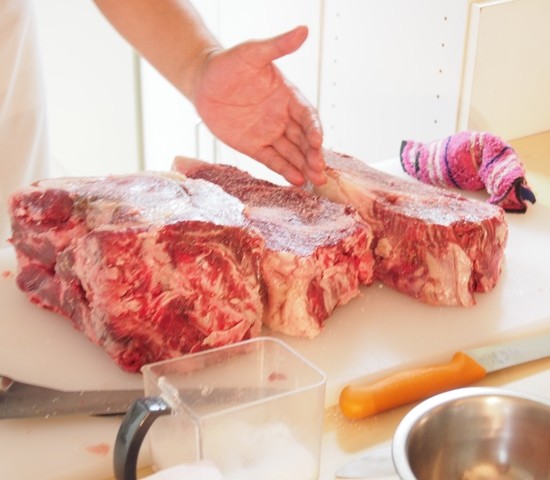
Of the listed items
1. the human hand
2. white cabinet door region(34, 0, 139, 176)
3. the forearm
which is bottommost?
white cabinet door region(34, 0, 139, 176)

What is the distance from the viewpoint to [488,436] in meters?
1.14

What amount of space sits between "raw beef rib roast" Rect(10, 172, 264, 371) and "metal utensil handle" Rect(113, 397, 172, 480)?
32cm

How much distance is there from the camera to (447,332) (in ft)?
4.93

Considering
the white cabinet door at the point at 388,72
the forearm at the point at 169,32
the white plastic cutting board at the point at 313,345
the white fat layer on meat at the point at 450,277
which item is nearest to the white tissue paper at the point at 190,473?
the white plastic cutting board at the point at 313,345

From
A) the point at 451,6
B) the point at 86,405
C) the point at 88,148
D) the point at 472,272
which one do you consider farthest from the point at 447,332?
the point at 88,148

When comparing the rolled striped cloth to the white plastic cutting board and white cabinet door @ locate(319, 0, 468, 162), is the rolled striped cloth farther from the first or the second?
white cabinet door @ locate(319, 0, 468, 162)

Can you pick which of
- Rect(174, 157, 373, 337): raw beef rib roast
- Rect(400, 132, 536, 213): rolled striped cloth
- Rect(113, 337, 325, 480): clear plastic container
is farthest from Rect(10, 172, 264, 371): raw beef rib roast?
Rect(400, 132, 536, 213): rolled striped cloth

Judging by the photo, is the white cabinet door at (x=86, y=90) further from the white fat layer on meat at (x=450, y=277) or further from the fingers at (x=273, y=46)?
the white fat layer on meat at (x=450, y=277)

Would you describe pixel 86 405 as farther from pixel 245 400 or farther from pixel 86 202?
pixel 86 202

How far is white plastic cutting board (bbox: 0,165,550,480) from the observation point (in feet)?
3.93

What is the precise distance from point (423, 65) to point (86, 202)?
4.24ft

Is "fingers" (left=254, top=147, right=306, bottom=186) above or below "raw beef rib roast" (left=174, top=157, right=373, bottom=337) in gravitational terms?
above

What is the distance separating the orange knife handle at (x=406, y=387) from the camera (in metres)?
1.28

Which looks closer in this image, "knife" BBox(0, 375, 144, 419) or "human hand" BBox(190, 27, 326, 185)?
"knife" BBox(0, 375, 144, 419)
